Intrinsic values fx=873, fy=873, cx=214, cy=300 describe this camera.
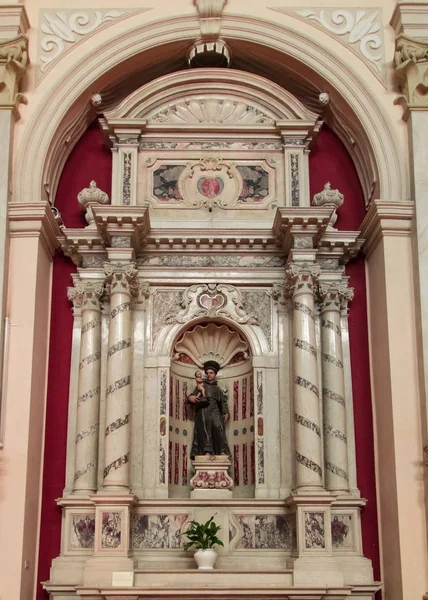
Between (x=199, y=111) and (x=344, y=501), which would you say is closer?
(x=344, y=501)

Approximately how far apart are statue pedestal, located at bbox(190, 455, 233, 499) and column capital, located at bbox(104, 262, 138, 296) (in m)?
2.35

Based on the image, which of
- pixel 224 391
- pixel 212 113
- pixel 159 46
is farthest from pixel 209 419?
pixel 159 46

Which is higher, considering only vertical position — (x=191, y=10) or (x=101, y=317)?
(x=191, y=10)

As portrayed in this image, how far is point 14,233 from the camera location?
425 inches

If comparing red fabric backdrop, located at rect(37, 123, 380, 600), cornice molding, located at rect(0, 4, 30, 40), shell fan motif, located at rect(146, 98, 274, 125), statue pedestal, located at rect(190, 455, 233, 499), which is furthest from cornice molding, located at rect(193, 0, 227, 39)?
statue pedestal, located at rect(190, 455, 233, 499)

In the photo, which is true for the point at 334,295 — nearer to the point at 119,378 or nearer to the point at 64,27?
the point at 119,378

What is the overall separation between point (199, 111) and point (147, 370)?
379cm

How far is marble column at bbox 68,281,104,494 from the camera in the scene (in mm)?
10812

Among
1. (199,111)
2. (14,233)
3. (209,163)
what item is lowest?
(14,233)

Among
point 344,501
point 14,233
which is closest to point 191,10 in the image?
point 14,233

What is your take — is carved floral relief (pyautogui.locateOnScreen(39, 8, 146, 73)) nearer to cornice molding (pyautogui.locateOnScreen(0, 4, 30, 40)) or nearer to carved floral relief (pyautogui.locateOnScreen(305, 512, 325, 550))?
cornice molding (pyautogui.locateOnScreen(0, 4, 30, 40))

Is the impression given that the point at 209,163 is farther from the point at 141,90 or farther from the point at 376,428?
the point at 376,428

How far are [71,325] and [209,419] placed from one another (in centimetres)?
221

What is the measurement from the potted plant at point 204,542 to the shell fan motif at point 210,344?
2.46 m
